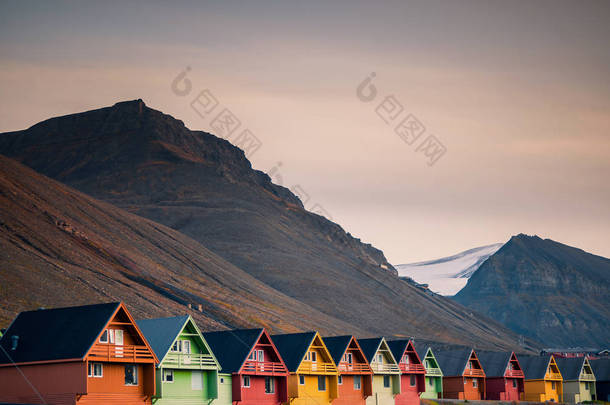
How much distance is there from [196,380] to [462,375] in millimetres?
47875

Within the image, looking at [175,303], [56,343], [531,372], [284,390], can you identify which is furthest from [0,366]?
[175,303]

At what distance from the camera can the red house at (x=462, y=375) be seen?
10962 cm

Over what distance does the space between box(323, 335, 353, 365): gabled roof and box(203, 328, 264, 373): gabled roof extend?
41.5ft

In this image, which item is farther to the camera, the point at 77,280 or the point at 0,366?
the point at 77,280

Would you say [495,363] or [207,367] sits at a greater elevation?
[207,367]

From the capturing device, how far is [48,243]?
194 metres

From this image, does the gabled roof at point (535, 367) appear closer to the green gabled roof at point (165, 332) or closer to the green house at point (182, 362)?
the green house at point (182, 362)

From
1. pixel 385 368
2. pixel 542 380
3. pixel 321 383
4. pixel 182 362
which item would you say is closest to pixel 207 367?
pixel 182 362

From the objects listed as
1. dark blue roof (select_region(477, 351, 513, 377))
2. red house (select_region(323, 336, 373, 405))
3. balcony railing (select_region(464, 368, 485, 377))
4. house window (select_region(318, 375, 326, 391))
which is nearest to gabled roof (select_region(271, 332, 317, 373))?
house window (select_region(318, 375, 326, 391))

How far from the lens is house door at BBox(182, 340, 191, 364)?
2692 inches

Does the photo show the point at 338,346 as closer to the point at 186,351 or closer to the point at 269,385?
the point at 269,385

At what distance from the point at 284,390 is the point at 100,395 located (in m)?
22.2

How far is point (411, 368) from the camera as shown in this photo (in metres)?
98.3

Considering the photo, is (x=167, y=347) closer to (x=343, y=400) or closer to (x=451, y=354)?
(x=343, y=400)
